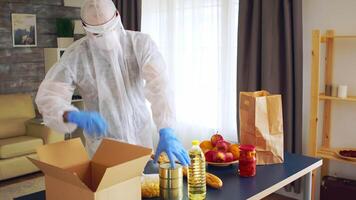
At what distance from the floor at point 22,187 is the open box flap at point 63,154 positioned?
2.47 meters

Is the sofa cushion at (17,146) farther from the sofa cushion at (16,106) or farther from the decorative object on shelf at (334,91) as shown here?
the decorative object on shelf at (334,91)

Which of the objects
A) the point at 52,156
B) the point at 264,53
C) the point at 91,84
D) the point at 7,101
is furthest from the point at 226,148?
the point at 7,101

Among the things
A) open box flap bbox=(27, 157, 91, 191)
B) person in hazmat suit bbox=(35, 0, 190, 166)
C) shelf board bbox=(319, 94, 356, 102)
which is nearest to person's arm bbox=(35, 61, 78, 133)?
person in hazmat suit bbox=(35, 0, 190, 166)

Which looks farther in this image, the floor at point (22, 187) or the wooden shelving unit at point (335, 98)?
the floor at point (22, 187)

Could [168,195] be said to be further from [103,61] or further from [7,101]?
[7,101]

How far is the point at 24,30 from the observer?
4.61m

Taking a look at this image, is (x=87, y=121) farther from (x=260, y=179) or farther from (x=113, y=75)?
(x=260, y=179)

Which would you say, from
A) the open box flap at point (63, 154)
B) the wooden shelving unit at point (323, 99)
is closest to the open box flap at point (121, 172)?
the open box flap at point (63, 154)

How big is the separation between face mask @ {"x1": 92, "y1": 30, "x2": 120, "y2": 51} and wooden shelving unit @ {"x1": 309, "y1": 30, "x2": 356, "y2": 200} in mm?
1639

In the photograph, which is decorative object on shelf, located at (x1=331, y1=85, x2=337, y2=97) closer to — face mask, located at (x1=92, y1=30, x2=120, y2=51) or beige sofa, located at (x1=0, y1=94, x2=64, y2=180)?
face mask, located at (x1=92, y1=30, x2=120, y2=51)

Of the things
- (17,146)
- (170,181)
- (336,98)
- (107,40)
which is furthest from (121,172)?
(17,146)

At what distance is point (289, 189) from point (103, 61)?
87.2 inches

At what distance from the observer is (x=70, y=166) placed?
139 cm

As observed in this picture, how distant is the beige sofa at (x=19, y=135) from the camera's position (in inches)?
154
